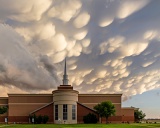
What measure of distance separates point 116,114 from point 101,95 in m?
8.90

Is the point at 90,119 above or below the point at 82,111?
below

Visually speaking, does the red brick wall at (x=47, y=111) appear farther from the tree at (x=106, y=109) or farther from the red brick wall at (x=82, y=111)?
the tree at (x=106, y=109)

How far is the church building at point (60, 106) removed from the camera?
108m

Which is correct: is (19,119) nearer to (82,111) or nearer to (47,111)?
(47,111)

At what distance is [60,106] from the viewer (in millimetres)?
107938

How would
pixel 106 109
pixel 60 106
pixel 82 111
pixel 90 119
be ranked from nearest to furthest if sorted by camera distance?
pixel 106 109 → pixel 60 106 → pixel 90 119 → pixel 82 111

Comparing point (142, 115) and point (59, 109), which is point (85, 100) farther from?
point (142, 115)

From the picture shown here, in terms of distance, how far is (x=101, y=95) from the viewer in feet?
396

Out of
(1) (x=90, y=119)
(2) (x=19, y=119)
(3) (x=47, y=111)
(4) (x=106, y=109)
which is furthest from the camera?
(2) (x=19, y=119)

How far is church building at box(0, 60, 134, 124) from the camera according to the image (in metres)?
108

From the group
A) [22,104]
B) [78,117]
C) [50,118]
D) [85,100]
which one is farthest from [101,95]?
[22,104]

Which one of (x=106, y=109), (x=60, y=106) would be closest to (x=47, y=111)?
(x=60, y=106)

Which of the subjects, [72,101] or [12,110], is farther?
[12,110]

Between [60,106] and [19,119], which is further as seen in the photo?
[19,119]
